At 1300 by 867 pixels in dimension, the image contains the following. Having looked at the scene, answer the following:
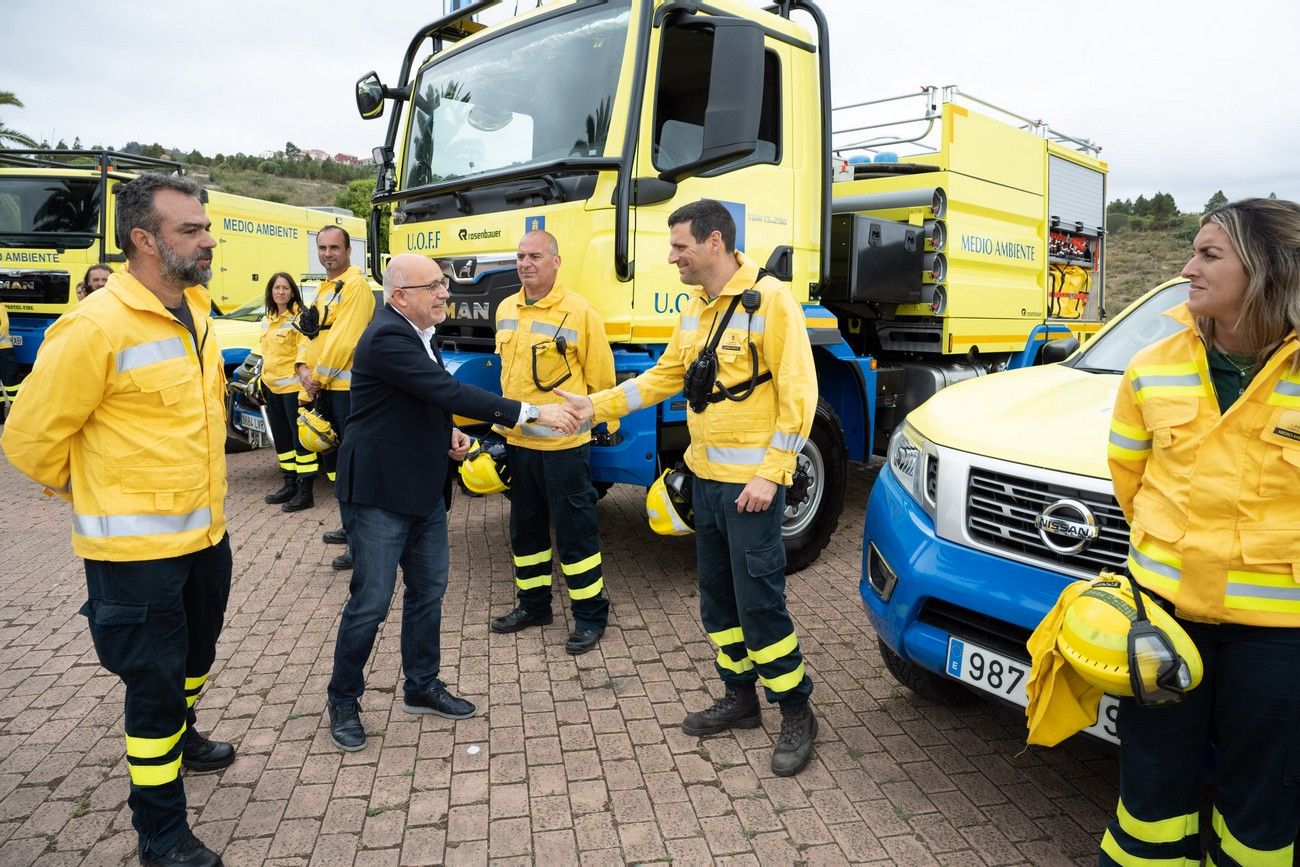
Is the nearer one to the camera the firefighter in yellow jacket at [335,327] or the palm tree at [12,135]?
the firefighter in yellow jacket at [335,327]

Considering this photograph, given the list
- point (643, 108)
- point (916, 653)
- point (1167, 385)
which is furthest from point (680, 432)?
point (1167, 385)

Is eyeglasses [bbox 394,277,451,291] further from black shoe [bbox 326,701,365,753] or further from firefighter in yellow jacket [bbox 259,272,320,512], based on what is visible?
firefighter in yellow jacket [bbox 259,272,320,512]

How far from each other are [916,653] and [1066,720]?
74cm

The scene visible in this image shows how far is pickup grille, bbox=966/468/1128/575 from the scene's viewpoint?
234 centimetres

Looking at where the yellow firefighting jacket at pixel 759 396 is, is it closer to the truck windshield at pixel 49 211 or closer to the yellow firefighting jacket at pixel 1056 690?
the yellow firefighting jacket at pixel 1056 690

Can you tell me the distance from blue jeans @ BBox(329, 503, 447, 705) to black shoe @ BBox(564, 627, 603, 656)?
2.48ft

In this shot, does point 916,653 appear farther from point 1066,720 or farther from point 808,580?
point 808,580

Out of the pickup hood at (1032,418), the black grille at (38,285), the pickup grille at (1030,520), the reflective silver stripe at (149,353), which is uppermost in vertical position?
the black grille at (38,285)

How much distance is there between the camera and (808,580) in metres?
4.96

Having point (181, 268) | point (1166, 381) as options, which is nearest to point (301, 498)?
point (181, 268)

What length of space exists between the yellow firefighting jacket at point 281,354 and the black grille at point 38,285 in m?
6.81

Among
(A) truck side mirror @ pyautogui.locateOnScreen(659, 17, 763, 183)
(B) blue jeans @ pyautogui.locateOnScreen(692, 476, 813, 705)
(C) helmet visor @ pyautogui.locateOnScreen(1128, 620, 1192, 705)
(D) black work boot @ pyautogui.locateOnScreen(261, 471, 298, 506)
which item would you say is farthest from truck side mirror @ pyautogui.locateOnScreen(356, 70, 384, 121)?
(C) helmet visor @ pyautogui.locateOnScreen(1128, 620, 1192, 705)

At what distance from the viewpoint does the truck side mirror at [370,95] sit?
527cm

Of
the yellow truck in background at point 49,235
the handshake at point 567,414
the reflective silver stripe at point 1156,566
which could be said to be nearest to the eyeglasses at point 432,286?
the handshake at point 567,414
